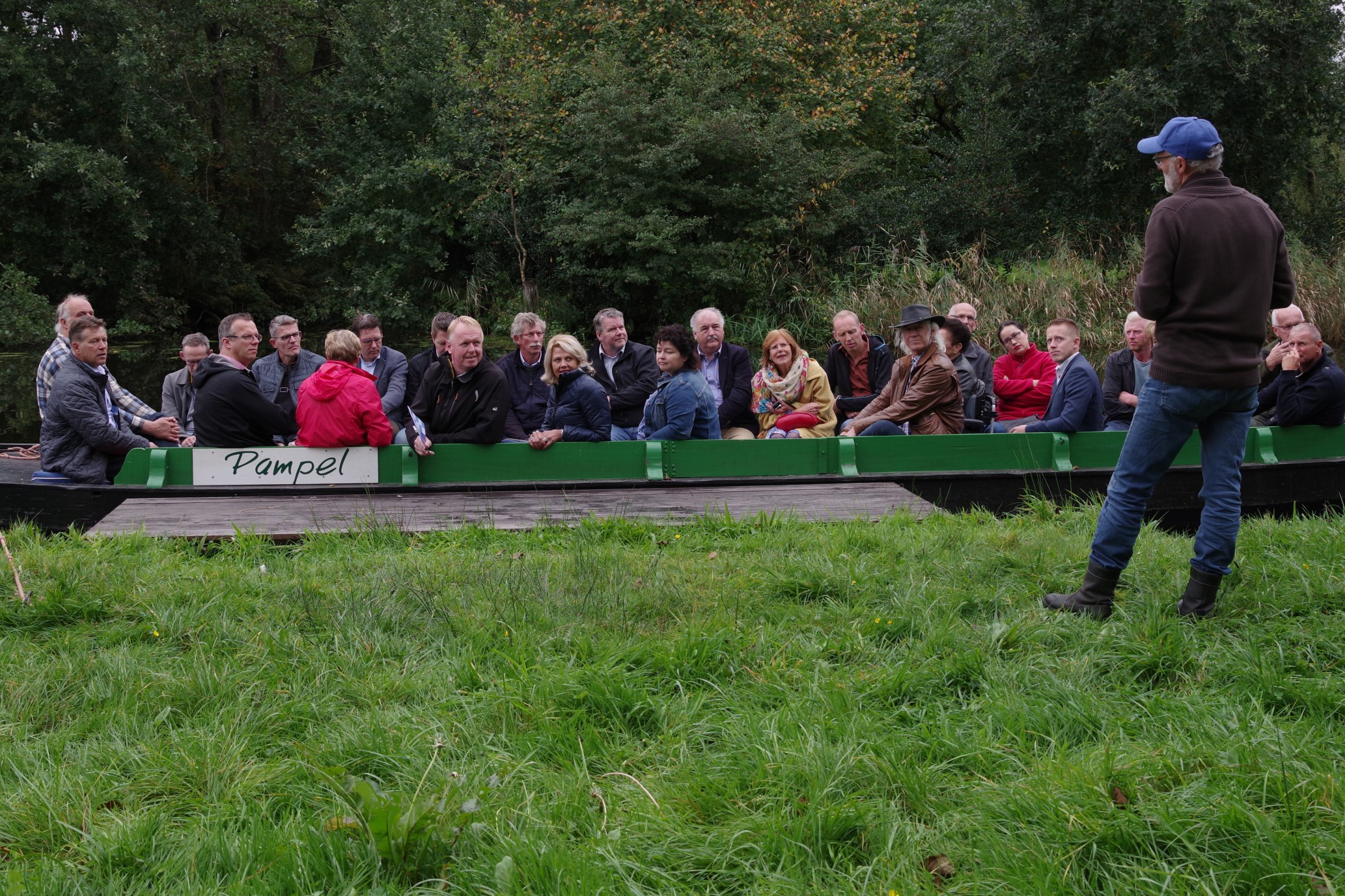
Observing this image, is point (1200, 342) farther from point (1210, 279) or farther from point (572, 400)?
point (572, 400)

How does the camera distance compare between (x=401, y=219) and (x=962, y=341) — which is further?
(x=401, y=219)

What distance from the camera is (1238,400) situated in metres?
3.77

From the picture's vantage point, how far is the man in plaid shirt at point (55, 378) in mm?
6766

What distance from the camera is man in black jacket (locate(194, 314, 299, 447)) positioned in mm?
6488

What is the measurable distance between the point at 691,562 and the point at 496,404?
2.10m

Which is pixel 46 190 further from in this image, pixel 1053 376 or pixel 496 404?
pixel 1053 376

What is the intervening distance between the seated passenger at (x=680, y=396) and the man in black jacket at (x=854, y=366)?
1589 millimetres

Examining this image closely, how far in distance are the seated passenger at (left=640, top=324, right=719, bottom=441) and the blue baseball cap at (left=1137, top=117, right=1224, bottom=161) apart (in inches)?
129

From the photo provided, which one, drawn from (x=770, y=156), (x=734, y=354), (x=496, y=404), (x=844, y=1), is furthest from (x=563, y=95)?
(x=496, y=404)

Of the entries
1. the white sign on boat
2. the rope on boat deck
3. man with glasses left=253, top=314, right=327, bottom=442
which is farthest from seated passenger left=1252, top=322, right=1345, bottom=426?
the rope on boat deck

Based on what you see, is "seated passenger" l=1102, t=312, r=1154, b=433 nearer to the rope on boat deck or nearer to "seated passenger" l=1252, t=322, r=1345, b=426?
"seated passenger" l=1252, t=322, r=1345, b=426

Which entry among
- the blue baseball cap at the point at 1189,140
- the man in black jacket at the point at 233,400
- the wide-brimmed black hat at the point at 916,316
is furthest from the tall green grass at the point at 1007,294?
the blue baseball cap at the point at 1189,140

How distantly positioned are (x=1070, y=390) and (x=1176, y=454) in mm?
3171

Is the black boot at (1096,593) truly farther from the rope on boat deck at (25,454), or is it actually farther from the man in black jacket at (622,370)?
the rope on boat deck at (25,454)
